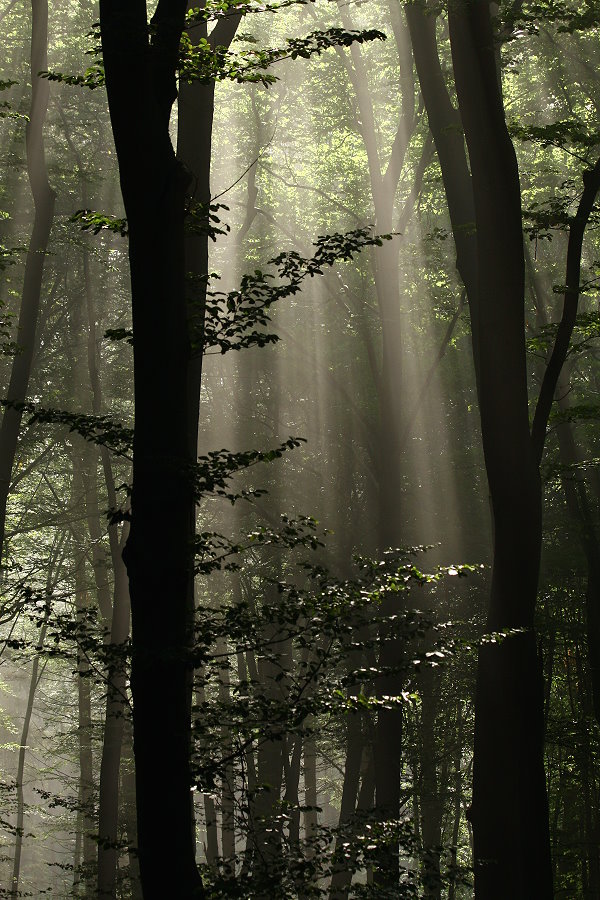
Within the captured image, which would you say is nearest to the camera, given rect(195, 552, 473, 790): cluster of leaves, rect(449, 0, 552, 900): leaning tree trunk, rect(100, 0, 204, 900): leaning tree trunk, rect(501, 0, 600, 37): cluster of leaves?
rect(100, 0, 204, 900): leaning tree trunk

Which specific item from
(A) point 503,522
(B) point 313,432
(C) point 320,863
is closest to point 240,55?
(C) point 320,863

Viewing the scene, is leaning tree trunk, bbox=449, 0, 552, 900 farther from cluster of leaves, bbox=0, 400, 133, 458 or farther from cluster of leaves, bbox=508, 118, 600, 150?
cluster of leaves, bbox=0, 400, 133, 458

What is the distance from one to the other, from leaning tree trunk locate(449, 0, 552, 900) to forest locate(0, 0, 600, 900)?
0.11 feet

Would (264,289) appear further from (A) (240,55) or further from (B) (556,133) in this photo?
(B) (556,133)

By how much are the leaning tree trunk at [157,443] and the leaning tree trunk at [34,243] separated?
8266mm

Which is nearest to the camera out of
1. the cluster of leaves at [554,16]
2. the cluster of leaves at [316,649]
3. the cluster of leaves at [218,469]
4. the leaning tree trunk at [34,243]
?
the cluster of leaves at [218,469]

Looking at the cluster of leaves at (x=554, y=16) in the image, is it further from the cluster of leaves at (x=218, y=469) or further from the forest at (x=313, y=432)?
the cluster of leaves at (x=218, y=469)

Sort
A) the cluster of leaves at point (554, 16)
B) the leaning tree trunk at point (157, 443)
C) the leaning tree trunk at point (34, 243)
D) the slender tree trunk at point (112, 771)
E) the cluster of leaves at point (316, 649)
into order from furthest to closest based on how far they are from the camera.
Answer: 1. the slender tree trunk at point (112, 771)
2. the leaning tree trunk at point (34, 243)
3. the cluster of leaves at point (554, 16)
4. the cluster of leaves at point (316, 649)
5. the leaning tree trunk at point (157, 443)

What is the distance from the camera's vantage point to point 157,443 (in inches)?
185

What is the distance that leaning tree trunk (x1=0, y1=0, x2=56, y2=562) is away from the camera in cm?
1258

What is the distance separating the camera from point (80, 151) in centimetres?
Result: 2072

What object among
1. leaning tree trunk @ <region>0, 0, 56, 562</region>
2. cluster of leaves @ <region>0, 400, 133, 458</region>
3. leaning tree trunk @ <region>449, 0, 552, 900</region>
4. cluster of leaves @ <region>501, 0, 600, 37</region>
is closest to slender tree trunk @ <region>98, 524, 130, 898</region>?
leaning tree trunk @ <region>0, 0, 56, 562</region>

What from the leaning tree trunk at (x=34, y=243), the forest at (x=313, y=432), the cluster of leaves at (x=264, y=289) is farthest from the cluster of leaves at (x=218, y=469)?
the leaning tree trunk at (x=34, y=243)

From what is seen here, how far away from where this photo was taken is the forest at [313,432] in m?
4.80
